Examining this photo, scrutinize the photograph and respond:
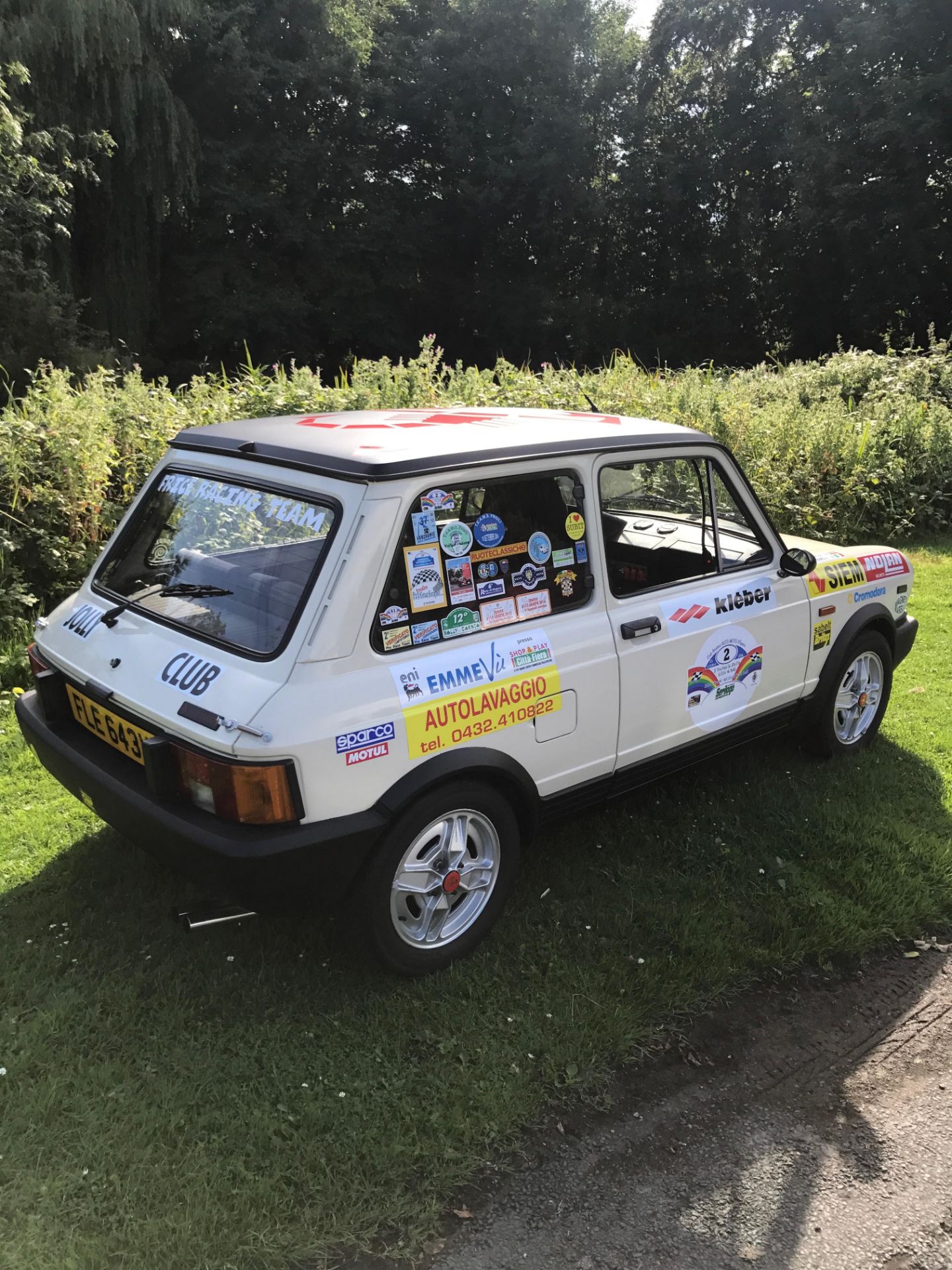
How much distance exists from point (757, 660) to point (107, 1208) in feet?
10.1

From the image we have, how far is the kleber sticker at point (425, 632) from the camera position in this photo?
292 centimetres

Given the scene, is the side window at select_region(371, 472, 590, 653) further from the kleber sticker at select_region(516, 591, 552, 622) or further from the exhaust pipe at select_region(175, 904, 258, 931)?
the exhaust pipe at select_region(175, 904, 258, 931)

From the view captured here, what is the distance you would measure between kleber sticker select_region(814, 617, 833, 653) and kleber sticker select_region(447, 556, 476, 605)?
1.99 metres

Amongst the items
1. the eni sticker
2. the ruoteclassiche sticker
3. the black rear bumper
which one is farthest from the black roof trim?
the black rear bumper

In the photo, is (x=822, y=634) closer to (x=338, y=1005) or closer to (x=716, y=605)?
(x=716, y=605)

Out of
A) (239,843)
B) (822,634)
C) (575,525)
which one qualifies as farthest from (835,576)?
(239,843)

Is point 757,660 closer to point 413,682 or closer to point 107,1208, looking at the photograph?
point 413,682

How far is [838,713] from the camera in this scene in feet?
15.5

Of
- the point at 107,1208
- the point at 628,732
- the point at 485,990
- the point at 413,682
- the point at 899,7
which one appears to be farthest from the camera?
the point at 899,7

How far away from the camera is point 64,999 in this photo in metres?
3.00

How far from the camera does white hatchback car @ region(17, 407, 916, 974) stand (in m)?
2.71

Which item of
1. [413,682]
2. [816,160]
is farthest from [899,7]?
[413,682]

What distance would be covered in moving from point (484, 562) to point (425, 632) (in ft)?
1.13

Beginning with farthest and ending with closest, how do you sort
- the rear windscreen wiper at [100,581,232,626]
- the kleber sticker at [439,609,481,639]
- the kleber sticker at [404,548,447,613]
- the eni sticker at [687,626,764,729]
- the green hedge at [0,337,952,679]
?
the green hedge at [0,337,952,679] → the eni sticker at [687,626,764,729] → the rear windscreen wiper at [100,581,232,626] → the kleber sticker at [439,609,481,639] → the kleber sticker at [404,548,447,613]
